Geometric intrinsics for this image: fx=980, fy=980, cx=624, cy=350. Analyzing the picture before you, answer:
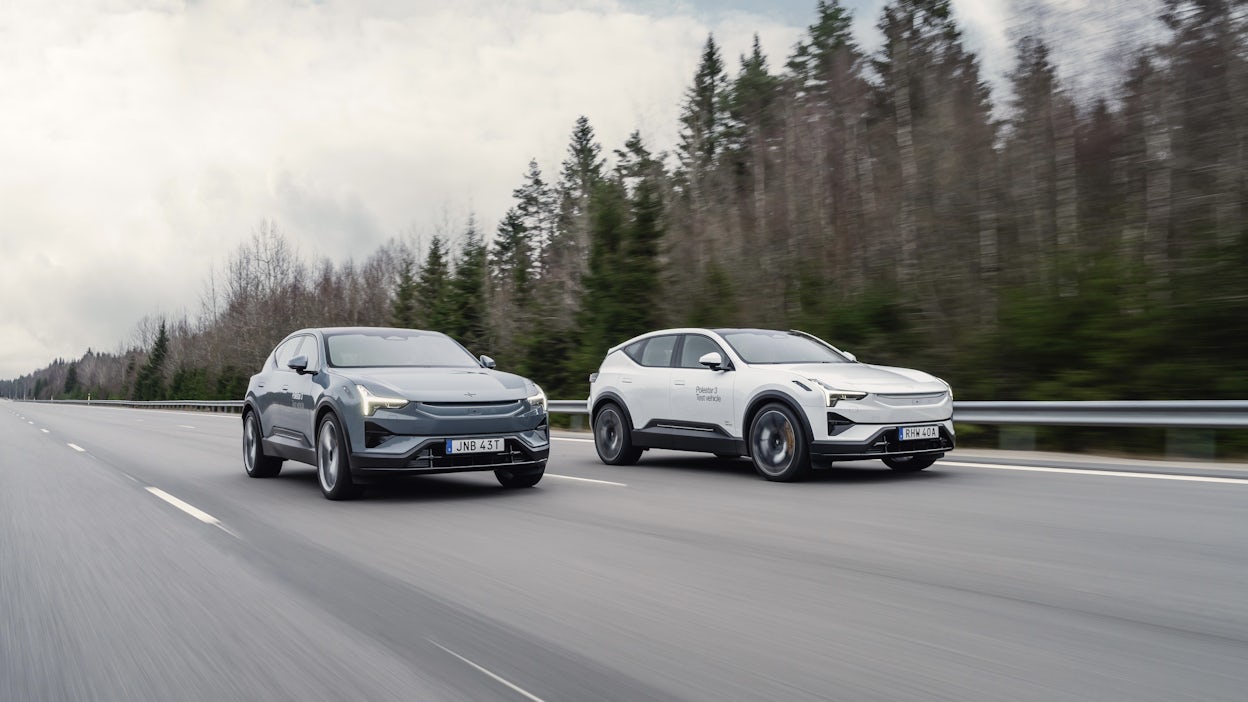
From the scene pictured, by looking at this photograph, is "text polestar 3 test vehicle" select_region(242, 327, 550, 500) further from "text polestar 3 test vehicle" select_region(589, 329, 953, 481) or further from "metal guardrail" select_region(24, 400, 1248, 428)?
"metal guardrail" select_region(24, 400, 1248, 428)

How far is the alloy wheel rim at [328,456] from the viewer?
28.8 feet

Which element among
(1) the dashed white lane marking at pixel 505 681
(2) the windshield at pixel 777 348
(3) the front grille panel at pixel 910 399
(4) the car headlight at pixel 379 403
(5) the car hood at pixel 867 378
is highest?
(2) the windshield at pixel 777 348

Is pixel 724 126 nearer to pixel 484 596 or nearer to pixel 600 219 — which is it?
pixel 600 219

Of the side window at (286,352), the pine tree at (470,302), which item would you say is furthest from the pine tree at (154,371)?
the side window at (286,352)

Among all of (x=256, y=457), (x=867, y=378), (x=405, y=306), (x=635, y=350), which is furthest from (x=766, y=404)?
(x=405, y=306)

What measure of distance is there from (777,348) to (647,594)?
627 centimetres

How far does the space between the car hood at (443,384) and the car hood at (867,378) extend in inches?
109

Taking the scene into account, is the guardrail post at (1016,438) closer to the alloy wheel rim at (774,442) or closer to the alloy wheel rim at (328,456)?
the alloy wheel rim at (774,442)

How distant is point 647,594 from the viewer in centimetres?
480

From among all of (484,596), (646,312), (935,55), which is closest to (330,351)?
(484,596)

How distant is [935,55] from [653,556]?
77.2 feet

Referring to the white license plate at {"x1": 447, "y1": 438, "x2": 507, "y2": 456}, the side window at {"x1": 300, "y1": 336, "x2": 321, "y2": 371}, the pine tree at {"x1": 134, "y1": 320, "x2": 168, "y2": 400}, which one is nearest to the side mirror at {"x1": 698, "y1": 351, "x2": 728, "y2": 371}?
the white license plate at {"x1": 447, "y1": 438, "x2": 507, "y2": 456}

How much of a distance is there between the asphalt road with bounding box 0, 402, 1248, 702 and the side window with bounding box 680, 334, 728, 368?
2.24 m

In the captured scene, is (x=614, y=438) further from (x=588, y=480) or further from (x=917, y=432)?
(x=917, y=432)
